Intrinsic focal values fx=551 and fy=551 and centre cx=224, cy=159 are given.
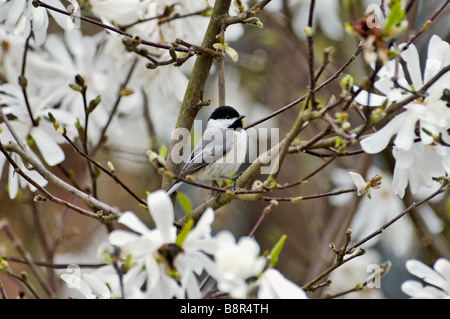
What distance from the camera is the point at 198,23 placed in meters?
1.97

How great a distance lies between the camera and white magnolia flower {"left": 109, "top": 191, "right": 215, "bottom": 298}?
1007mm

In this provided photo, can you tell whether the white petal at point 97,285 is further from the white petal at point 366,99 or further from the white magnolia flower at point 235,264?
the white petal at point 366,99

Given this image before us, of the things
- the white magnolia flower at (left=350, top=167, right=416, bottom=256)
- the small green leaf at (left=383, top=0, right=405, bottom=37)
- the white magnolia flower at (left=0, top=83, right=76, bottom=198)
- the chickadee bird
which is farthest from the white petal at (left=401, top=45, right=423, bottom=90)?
the white magnolia flower at (left=350, top=167, right=416, bottom=256)

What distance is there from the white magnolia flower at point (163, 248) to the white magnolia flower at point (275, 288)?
10 cm

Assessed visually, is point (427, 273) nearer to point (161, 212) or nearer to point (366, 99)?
point (366, 99)

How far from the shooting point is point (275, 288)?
1008mm

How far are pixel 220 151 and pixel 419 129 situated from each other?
2.69 ft

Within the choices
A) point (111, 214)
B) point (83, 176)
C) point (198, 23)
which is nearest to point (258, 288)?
point (111, 214)

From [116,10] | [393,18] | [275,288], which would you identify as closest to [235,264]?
[275,288]

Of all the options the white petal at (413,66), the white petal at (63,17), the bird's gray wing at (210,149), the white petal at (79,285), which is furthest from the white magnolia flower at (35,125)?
the white petal at (413,66)

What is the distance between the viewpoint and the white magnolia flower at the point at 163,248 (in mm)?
1007

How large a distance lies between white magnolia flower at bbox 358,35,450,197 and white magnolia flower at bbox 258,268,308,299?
353 millimetres

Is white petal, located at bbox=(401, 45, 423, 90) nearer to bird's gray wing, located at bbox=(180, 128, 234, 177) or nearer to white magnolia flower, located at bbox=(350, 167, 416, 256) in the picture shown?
bird's gray wing, located at bbox=(180, 128, 234, 177)

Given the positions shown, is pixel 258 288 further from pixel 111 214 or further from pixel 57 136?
pixel 57 136
